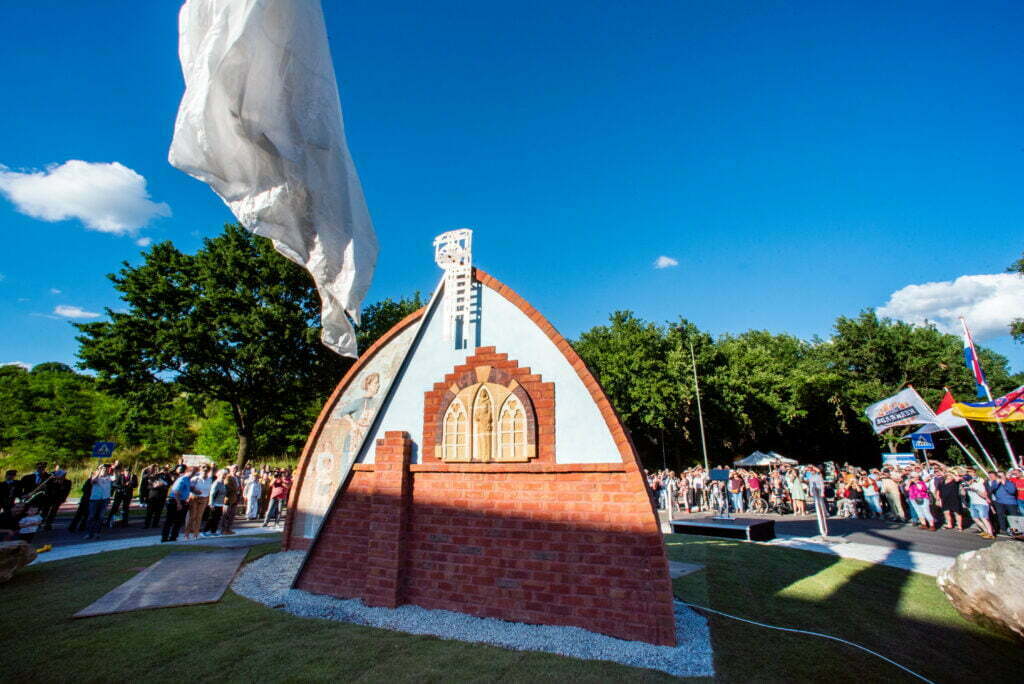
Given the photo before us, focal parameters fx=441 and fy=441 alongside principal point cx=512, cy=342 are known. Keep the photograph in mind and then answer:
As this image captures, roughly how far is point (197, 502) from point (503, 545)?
36.8 feet

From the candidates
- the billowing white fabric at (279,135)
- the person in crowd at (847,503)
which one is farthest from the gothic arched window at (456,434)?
the person in crowd at (847,503)

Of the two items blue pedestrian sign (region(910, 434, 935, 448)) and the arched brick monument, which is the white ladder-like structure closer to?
the arched brick monument

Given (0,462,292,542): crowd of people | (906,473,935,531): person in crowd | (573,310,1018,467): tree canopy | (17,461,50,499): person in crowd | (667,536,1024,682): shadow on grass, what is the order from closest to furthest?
(667,536,1024,682): shadow on grass
(0,462,292,542): crowd of people
(17,461,50,499): person in crowd
(906,473,935,531): person in crowd
(573,310,1018,467): tree canopy

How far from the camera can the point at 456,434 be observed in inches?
279

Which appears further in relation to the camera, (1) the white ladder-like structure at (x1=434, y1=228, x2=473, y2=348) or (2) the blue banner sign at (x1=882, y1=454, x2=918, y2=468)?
(2) the blue banner sign at (x1=882, y1=454, x2=918, y2=468)

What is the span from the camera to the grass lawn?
4535 mm

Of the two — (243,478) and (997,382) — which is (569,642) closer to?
(243,478)

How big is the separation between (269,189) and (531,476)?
489 cm

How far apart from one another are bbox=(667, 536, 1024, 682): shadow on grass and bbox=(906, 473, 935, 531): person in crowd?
Answer: 8775 mm

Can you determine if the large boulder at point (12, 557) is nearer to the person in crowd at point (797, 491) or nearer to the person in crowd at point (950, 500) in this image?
the person in crowd at point (950, 500)

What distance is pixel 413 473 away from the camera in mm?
7133

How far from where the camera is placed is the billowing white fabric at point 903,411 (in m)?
19.0

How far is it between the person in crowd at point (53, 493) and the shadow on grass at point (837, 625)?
1664 centimetres

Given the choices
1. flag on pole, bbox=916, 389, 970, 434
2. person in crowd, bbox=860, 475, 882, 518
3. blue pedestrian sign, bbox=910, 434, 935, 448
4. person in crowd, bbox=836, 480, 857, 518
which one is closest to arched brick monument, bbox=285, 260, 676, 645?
person in crowd, bbox=860, 475, 882, 518
